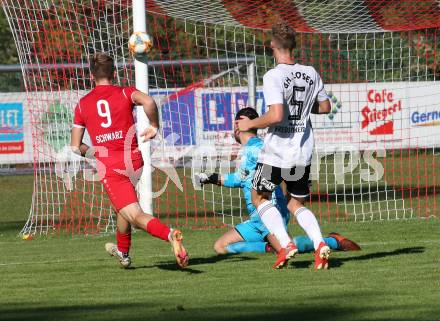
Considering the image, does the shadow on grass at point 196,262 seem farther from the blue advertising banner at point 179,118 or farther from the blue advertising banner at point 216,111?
the blue advertising banner at point 216,111

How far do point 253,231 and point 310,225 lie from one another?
168 cm

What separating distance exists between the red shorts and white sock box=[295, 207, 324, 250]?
53.5 inches

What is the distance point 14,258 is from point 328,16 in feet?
19.4

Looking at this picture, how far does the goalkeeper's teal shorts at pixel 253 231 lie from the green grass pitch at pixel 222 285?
38 centimetres

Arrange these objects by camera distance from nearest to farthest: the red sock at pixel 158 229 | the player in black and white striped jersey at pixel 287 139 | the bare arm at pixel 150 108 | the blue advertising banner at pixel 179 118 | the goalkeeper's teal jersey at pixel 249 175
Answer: the red sock at pixel 158 229
the player in black and white striped jersey at pixel 287 139
the bare arm at pixel 150 108
the goalkeeper's teal jersey at pixel 249 175
the blue advertising banner at pixel 179 118

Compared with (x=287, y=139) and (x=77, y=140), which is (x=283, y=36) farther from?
(x=77, y=140)

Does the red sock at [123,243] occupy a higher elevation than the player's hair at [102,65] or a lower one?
lower

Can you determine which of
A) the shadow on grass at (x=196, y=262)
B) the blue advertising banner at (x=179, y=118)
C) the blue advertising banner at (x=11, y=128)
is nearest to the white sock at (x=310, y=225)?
the shadow on grass at (x=196, y=262)

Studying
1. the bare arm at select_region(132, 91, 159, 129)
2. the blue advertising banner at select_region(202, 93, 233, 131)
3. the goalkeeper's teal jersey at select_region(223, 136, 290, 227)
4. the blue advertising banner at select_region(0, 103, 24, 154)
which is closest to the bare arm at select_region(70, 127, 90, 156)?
the bare arm at select_region(132, 91, 159, 129)

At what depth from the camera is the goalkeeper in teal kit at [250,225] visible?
9.17m

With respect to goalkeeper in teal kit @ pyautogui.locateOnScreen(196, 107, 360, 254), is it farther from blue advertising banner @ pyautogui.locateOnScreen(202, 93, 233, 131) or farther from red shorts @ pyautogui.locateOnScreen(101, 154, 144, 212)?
blue advertising banner @ pyautogui.locateOnScreen(202, 93, 233, 131)

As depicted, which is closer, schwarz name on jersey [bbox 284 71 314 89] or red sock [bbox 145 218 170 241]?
red sock [bbox 145 218 170 241]

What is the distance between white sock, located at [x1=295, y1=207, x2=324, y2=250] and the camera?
311 inches

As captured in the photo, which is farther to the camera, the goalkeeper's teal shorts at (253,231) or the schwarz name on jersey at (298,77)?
the goalkeeper's teal shorts at (253,231)
